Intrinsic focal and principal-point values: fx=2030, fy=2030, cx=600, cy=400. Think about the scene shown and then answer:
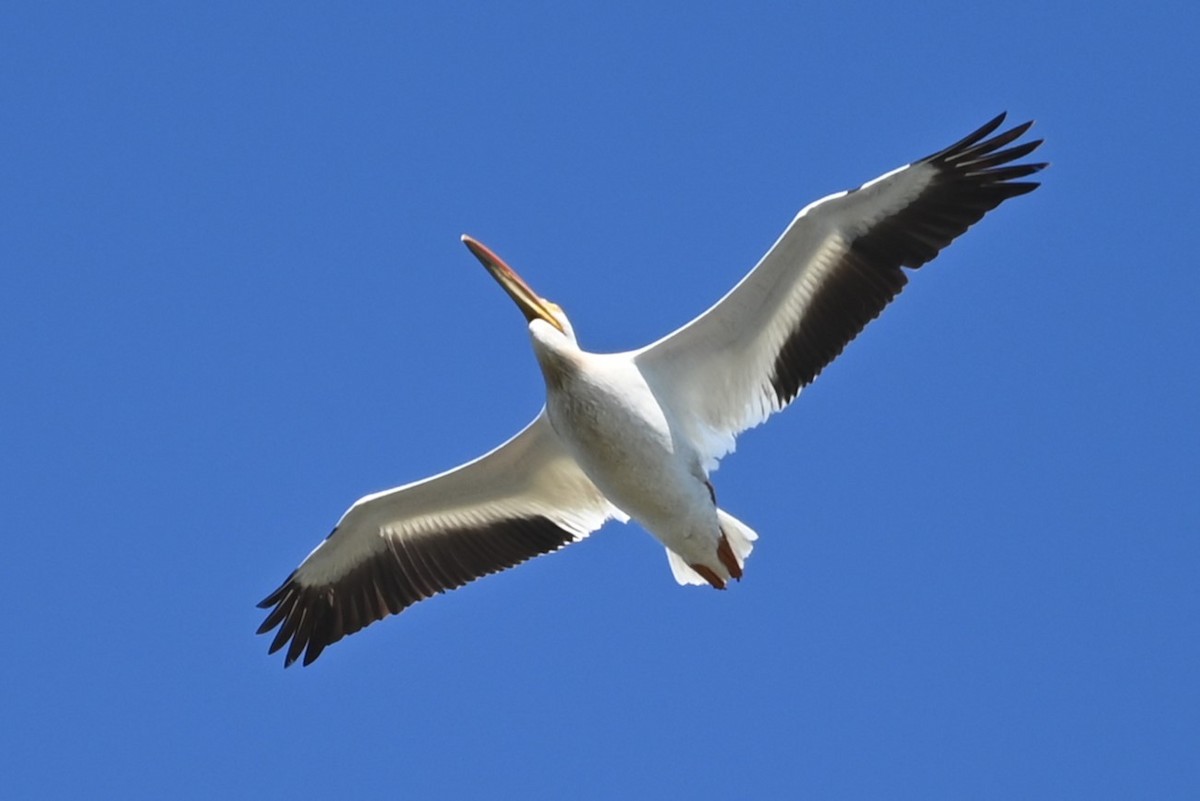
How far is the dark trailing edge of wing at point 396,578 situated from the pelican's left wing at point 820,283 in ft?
5.20

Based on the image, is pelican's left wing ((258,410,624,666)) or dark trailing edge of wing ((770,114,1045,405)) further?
pelican's left wing ((258,410,624,666))

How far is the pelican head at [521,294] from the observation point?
1371 cm

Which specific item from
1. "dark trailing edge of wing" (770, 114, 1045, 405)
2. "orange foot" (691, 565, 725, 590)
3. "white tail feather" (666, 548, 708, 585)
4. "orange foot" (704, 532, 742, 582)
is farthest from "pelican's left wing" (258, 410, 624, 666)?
"dark trailing edge of wing" (770, 114, 1045, 405)

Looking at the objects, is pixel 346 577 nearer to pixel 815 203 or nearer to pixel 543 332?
pixel 543 332

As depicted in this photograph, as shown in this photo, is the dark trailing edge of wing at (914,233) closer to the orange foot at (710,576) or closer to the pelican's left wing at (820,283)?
the pelican's left wing at (820,283)

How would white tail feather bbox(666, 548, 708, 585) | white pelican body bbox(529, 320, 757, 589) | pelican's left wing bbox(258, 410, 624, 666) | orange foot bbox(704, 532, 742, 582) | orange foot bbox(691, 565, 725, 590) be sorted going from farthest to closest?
pelican's left wing bbox(258, 410, 624, 666) → white tail feather bbox(666, 548, 708, 585) → orange foot bbox(691, 565, 725, 590) → orange foot bbox(704, 532, 742, 582) → white pelican body bbox(529, 320, 757, 589)

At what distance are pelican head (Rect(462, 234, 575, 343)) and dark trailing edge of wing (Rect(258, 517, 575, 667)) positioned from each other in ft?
4.98

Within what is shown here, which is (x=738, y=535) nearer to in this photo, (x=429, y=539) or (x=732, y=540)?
(x=732, y=540)

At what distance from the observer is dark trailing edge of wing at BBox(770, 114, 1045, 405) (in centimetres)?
1315

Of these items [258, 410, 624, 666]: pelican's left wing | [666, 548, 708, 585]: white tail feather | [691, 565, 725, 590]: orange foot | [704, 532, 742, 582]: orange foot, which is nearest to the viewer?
[704, 532, 742, 582]: orange foot

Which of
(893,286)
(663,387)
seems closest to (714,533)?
(663,387)

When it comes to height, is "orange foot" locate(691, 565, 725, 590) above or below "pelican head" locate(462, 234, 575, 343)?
below

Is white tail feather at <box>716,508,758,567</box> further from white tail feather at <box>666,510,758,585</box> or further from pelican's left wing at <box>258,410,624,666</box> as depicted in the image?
pelican's left wing at <box>258,410,624,666</box>

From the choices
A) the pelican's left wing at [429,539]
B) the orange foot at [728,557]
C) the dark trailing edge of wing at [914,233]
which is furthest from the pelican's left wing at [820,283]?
the pelican's left wing at [429,539]
